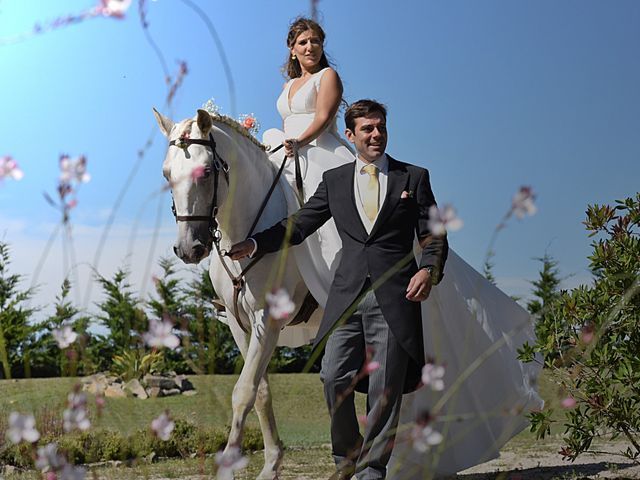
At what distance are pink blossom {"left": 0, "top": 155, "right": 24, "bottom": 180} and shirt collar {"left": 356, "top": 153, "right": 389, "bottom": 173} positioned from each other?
1937 mm

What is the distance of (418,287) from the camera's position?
402 cm

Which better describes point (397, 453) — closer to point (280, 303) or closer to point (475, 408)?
point (475, 408)

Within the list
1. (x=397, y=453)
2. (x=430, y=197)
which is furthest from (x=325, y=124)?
(x=397, y=453)

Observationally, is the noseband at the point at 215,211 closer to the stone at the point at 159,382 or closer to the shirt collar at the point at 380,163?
the shirt collar at the point at 380,163

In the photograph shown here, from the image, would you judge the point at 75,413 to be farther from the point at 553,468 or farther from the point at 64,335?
the point at 553,468

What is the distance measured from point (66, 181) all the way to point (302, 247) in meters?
2.57

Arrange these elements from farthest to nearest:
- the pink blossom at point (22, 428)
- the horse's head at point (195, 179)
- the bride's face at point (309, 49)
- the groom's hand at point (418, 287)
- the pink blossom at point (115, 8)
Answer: the bride's face at point (309, 49), the horse's head at point (195, 179), the groom's hand at point (418, 287), the pink blossom at point (115, 8), the pink blossom at point (22, 428)

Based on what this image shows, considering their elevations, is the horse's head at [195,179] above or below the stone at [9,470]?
above

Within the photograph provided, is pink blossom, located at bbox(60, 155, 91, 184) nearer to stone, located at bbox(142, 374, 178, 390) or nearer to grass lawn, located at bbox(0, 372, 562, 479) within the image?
grass lawn, located at bbox(0, 372, 562, 479)

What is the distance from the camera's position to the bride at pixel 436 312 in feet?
17.2

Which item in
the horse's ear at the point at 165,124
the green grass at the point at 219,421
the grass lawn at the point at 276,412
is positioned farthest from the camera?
the green grass at the point at 219,421

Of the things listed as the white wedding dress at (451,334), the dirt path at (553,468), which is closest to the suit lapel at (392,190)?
the white wedding dress at (451,334)

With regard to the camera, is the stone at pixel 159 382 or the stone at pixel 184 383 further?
the stone at pixel 184 383

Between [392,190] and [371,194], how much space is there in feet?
0.40
